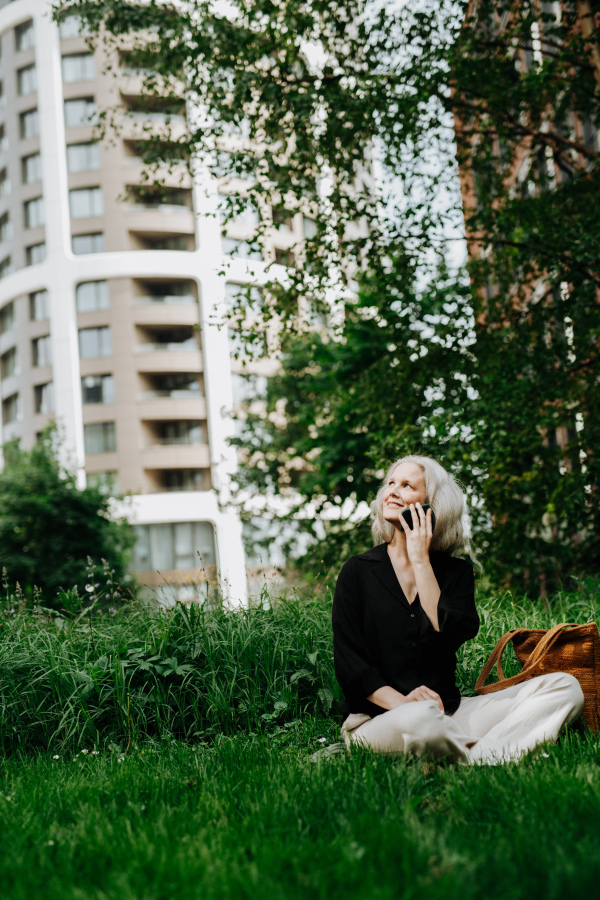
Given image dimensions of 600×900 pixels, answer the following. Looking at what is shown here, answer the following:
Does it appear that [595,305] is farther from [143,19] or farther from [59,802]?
Result: [59,802]

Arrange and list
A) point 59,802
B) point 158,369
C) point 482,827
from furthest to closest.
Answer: point 158,369, point 59,802, point 482,827

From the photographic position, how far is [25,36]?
48.9m

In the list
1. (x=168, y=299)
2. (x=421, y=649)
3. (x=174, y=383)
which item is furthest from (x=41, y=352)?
(x=421, y=649)

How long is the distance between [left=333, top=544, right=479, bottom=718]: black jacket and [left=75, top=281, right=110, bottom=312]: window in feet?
149

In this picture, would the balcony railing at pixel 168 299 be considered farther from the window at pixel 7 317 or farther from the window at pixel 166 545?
the window at pixel 166 545

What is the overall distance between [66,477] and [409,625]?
26.0 metres

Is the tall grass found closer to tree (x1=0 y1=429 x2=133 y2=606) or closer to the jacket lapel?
the jacket lapel

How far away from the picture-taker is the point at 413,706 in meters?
3.48

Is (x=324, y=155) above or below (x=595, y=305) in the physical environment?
above

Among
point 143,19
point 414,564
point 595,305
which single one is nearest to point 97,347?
point 143,19

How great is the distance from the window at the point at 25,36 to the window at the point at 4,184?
288 inches

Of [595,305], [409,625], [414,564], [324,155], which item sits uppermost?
[324,155]

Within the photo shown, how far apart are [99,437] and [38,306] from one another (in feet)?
28.4

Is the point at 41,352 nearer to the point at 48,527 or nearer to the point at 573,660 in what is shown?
the point at 48,527
